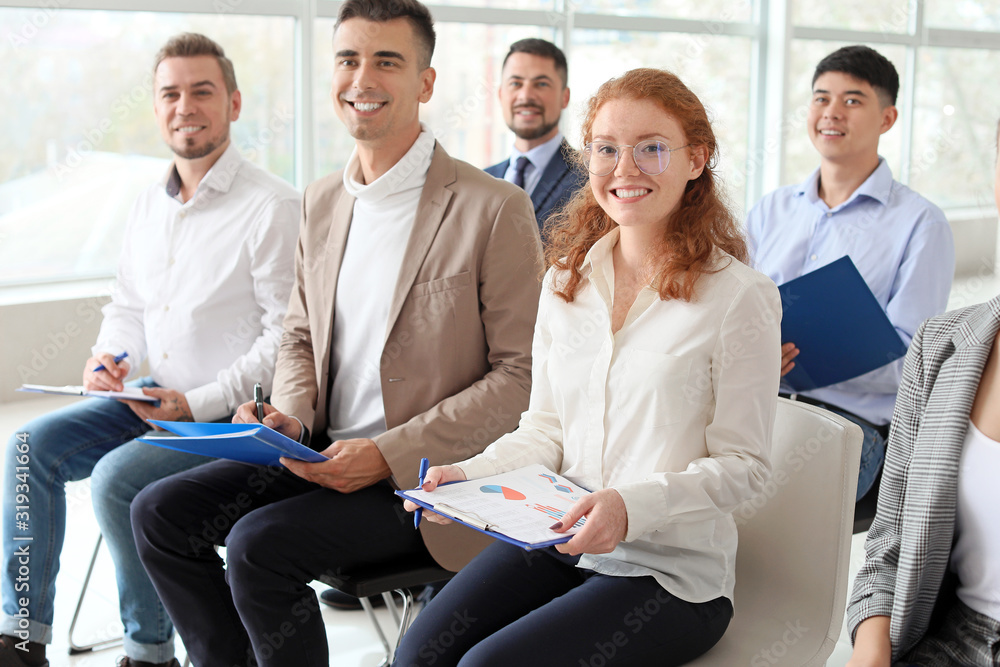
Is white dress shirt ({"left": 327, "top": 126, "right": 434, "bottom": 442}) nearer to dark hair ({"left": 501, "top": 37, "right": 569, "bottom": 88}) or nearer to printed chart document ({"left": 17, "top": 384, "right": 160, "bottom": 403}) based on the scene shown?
printed chart document ({"left": 17, "top": 384, "right": 160, "bottom": 403})

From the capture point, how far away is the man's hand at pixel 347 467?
1.88 meters

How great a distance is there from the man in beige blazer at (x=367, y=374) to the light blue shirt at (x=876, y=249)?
1046 millimetres

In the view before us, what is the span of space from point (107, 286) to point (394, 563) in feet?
13.2

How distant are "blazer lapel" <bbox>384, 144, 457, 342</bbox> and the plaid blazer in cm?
110

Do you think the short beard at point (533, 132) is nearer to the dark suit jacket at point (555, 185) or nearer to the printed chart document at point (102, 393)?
the dark suit jacket at point (555, 185)

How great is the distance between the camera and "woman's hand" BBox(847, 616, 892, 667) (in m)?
1.27

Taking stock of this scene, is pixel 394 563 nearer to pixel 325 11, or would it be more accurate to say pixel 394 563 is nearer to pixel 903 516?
pixel 903 516

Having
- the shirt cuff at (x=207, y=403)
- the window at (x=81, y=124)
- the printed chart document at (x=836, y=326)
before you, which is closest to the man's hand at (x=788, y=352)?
the printed chart document at (x=836, y=326)

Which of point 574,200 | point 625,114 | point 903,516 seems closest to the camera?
point 903,516

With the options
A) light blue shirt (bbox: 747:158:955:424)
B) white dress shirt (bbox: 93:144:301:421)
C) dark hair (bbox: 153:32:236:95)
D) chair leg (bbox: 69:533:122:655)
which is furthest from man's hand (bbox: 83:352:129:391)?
light blue shirt (bbox: 747:158:955:424)

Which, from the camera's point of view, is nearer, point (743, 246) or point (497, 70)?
point (743, 246)

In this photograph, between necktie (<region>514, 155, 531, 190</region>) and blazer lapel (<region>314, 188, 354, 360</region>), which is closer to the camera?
blazer lapel (<region>314, 188, 354, 360</region>)

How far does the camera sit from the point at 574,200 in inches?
73.6

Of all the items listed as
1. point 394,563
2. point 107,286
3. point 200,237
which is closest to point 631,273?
point 394,563
